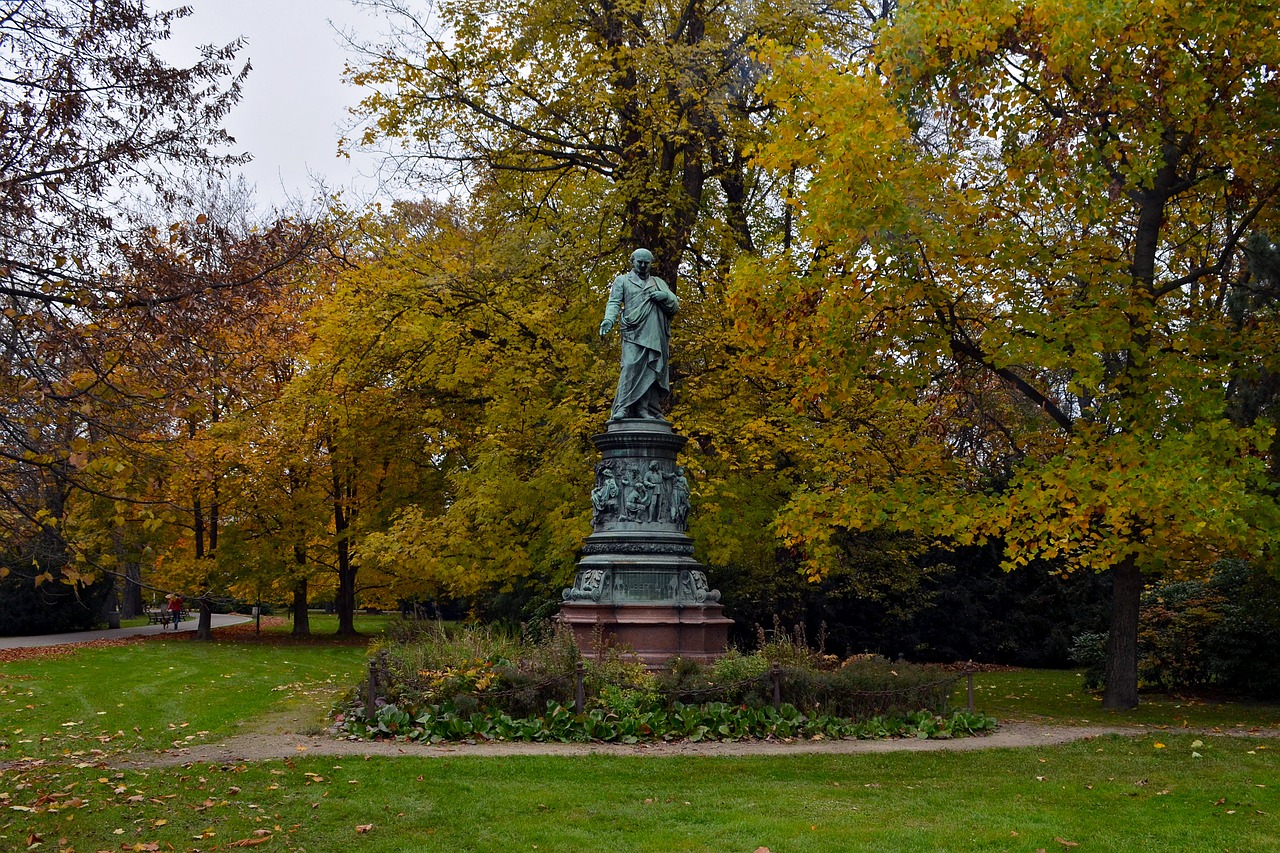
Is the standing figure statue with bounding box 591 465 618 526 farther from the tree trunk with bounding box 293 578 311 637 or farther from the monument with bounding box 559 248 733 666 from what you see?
the tree trunk with bounding box 293 578 311 637

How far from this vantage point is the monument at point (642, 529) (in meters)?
12.9

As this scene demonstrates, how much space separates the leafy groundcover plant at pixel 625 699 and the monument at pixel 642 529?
708 mm

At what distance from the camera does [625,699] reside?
1095 cm

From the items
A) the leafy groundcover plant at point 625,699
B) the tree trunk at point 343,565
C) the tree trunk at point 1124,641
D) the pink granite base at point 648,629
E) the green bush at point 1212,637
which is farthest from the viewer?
the tree trunk at point 343,565

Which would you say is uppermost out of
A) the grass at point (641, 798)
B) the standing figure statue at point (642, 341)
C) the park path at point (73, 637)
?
the standing figure statue at point (642, 341)

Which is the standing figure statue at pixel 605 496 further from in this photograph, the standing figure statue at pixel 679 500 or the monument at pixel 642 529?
the standing figure statue at pixel 679 500

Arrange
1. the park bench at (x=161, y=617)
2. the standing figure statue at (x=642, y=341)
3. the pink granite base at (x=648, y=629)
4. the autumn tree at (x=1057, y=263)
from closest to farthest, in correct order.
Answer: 1. the autumn tree at (x=1057, y=263)
2. the pink granite base at (x=648, y=629)
3. the standing figure statue at (x=642, y=341)
4. the park bench at (x=161, y=617)

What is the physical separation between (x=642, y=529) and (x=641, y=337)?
8.31 feet

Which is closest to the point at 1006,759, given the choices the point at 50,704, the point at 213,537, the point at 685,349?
the point at 685,349

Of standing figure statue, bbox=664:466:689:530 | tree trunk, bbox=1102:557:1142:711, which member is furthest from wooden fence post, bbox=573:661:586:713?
tree trunk, bbox=1102:557:1142:711

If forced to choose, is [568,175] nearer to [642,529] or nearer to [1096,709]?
[642,529]

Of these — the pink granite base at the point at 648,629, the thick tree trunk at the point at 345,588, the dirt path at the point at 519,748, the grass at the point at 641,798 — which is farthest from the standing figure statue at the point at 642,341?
the thick tree trunk at the point at 345,588

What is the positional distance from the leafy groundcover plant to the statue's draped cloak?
3592 mm

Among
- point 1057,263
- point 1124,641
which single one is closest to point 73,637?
point 1124,641
